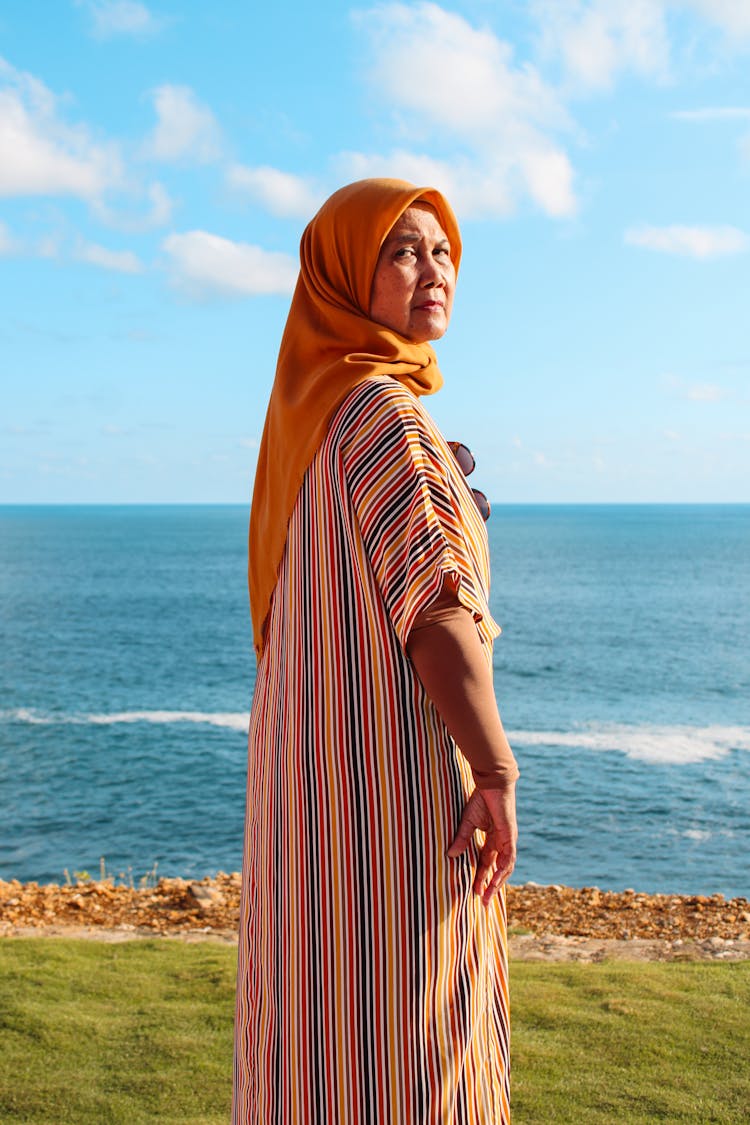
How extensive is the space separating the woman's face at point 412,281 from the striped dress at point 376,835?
228 millimetres

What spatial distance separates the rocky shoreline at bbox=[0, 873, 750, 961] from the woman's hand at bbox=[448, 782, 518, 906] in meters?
4.26

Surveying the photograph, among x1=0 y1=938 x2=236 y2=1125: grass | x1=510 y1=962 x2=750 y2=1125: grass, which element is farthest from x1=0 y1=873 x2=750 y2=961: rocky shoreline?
x1=0 y1=938 x2=236 y2=1125: grass

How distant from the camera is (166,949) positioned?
6.15 m

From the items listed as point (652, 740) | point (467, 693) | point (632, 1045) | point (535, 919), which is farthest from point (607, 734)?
point (467, 693)

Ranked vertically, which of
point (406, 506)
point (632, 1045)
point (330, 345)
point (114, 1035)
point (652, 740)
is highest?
point (330, 345)

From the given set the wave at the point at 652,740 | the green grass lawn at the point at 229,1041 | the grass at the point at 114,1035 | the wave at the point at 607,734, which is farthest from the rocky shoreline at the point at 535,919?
the wave at the point at 652,740

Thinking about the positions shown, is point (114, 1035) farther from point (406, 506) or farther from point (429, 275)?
point (429, 275)

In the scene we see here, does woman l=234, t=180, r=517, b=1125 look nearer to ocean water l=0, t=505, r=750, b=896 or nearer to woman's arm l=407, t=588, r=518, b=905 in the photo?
woman's arm l=407, t=588, r=518, b=905

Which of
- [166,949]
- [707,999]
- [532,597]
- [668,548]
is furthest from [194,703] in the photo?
[668,548]

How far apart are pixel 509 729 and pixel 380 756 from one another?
23.5 meters

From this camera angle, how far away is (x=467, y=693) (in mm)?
2092

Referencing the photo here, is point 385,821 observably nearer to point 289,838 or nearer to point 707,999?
point 289,838

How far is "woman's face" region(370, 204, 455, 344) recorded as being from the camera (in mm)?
2465

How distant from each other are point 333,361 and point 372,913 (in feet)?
4.11
